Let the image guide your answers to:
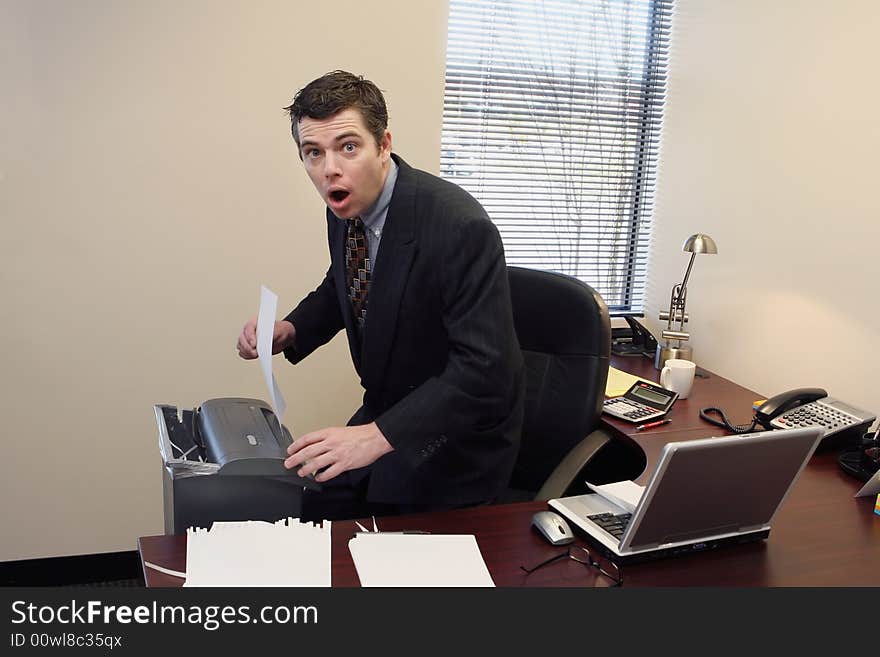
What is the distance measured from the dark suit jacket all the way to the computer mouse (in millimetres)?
252

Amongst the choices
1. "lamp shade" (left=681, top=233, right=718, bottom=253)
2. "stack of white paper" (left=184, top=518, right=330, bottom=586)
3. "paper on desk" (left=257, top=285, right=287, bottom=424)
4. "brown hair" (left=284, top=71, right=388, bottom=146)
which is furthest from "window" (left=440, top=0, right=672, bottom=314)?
"stack of white paper" (left=184, top=518, right=330, bottom=586)

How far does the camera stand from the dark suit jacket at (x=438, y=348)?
5.50 feet

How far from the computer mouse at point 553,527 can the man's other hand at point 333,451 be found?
0.33 metres

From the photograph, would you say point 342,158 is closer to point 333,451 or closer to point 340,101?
point 340,101

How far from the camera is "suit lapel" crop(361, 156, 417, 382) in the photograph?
176 centimetres

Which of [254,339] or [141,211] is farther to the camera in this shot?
[141,211]

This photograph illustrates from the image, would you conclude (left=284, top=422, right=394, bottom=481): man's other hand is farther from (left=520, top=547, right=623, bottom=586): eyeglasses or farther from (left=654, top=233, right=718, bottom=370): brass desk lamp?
(left=654, top=233, right=718, bottom=370): brass desk lamp

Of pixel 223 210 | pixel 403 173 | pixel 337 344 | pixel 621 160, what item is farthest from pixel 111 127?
pixel 621 160

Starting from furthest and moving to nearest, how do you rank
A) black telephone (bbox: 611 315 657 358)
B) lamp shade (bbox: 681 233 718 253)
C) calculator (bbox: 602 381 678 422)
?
1. black telephone (bbox: 611 315 657 358)
2. lamp shade (bbox: 681 233 718 253)
3. calculator (bbox: 602 381 678 422)

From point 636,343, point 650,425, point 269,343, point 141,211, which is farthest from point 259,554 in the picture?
point 636,343

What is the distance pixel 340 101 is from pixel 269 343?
51 centimetres

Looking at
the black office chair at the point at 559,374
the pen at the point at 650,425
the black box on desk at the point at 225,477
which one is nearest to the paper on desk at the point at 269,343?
the black box on desk at the point at 225,477

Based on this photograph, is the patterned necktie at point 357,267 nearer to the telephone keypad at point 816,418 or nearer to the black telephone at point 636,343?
the telephone keypad at point 816,418

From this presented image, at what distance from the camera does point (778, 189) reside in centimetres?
275
